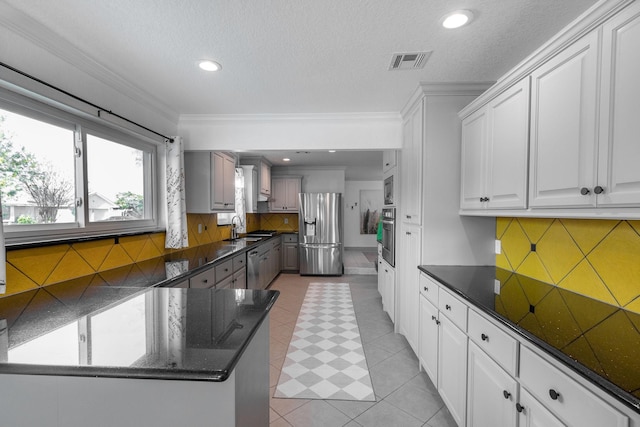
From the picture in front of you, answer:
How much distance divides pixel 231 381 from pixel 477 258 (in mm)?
2125

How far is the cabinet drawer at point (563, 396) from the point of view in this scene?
781 mm

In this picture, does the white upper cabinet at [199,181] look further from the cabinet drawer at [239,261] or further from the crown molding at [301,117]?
the cabinet drawer at [239,261]

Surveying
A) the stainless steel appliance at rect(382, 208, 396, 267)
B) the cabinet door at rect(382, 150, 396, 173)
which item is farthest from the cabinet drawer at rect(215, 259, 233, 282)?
the cabinet door at rect(382, 150, 396, 173)

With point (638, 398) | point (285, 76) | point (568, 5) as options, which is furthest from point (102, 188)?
point (568, 5)

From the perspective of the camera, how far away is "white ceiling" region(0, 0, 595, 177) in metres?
1.41

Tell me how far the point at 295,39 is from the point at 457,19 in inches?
35.0

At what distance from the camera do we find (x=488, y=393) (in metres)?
1.32

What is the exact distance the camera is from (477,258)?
230 cm

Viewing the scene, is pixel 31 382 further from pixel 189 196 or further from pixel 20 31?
pixel 189 196

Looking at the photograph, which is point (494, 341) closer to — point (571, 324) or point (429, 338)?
point (571, 324)

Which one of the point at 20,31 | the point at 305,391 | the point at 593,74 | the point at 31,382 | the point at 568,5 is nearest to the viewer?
the point at 31,382

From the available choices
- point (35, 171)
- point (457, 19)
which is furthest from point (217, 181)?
point (457, 19)

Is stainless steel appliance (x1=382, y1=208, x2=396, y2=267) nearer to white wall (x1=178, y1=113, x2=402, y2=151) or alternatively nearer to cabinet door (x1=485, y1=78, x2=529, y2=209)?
white wall (x1=178, y1=113, x2=402, y2=151)

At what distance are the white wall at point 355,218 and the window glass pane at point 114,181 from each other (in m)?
6.43
